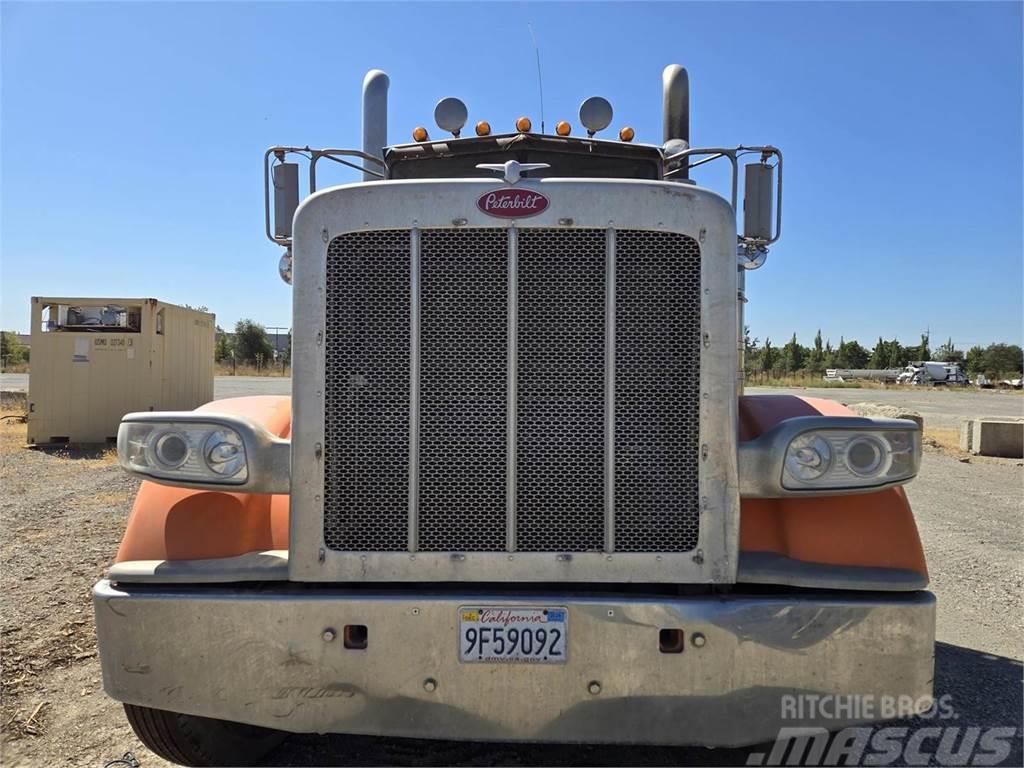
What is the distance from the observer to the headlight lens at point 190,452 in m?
2.44

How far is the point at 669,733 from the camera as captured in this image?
2273mm

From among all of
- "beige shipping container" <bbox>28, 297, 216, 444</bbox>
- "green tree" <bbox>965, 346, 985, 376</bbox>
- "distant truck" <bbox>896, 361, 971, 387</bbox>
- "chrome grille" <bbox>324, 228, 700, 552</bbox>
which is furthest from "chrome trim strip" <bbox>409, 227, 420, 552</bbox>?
"green tree" <bbox>965, 346, 985, 376</bbox>

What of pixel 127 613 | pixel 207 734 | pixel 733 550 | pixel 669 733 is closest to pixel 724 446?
pixel 733 550

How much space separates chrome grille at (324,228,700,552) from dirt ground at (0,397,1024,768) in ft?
3.63

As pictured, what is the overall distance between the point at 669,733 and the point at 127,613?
1.72 m

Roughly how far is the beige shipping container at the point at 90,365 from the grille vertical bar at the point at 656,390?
11721mm

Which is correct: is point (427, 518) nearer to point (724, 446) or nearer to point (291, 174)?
point (724, 446)

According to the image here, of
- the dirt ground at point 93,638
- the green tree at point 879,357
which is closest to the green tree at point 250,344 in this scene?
the dirt ground at point 93,638

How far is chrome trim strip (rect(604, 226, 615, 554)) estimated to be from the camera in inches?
94.0

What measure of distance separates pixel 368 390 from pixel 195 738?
1.46m

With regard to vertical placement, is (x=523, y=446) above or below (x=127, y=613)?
above

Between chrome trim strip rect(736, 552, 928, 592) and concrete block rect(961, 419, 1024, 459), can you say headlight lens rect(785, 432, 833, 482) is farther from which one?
concrete block rect(961, 419, 1024, 459)

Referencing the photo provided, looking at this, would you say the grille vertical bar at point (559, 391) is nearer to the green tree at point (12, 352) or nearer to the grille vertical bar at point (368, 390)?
the grille vertical bar at point (368, 390)

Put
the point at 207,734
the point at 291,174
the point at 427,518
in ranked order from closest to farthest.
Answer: the point at 427,518 → the point at 207,734 → the point at 291,174
